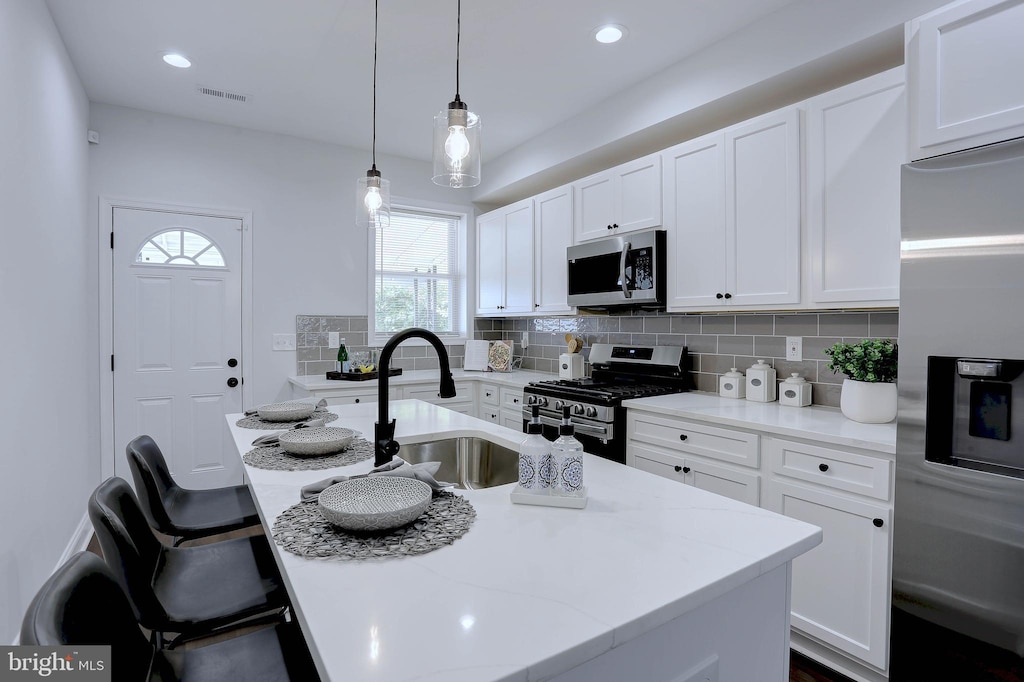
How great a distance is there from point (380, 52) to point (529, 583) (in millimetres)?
2861

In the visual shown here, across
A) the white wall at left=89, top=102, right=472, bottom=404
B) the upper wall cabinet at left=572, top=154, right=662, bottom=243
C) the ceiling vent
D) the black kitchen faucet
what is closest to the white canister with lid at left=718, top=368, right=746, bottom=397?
the upper wall cabinet at left=572, top=154, right=662, bottom=243

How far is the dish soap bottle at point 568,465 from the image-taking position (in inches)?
45.3

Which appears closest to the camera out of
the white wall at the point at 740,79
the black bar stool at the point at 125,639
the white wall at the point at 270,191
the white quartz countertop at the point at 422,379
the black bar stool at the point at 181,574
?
the black bar stool at the point at 125,639

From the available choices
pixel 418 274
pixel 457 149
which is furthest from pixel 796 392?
pixel 418 274

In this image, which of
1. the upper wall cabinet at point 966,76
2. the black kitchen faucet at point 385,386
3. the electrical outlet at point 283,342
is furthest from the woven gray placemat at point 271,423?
the upper wall cabinet at point 966,76

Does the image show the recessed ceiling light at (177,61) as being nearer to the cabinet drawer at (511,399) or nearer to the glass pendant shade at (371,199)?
the glass pendant shade at (371,199)

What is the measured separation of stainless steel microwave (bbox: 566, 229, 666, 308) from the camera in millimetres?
3010

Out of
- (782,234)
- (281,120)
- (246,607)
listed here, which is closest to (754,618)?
(246,607)

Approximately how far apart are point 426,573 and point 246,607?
78 centimetres

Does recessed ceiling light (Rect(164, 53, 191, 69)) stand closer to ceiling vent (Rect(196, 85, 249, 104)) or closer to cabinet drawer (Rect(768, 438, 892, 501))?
ceiling vent (Rect(196, 85, 249, 104))

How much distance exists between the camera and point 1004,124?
150 centimetres

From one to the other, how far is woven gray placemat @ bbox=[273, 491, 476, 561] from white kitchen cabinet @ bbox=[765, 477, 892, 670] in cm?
139

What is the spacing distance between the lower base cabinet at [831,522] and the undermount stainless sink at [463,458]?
1.09 m

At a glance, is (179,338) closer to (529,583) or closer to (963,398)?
(529,583)
